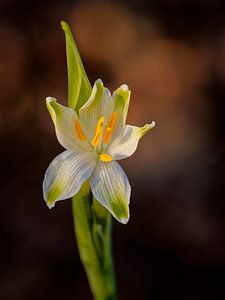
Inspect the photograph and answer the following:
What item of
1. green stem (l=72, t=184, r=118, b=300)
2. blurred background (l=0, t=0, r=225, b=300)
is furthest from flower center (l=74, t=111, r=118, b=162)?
blurred background (l=0, t=0, r=225, b=300)

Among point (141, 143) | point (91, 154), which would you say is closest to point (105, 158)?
point (91, 154)

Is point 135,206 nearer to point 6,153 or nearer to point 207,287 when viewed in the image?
point 207,287

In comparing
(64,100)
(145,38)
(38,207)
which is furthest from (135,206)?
(145,38)

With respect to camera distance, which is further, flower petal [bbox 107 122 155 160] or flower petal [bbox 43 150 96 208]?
flower petal [bbox 107 122 155 160]

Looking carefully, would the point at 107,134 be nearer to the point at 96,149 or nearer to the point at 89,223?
the point at 96,149

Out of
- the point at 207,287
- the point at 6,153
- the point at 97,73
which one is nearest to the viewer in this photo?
the point at 207,287

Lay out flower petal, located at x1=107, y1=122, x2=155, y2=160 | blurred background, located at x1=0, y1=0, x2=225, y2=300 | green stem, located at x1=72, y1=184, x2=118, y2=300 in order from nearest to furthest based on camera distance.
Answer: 1. flower petal, located at x1=107, y1=122, x2=155, y2=160
2. green stem, located at x1=72, y1=184, x2=118, y2=300
3. blurred background, located at x1=0, y1=0, x2=225, y2=300

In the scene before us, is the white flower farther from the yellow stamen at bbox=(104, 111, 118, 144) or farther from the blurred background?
the blurred background
